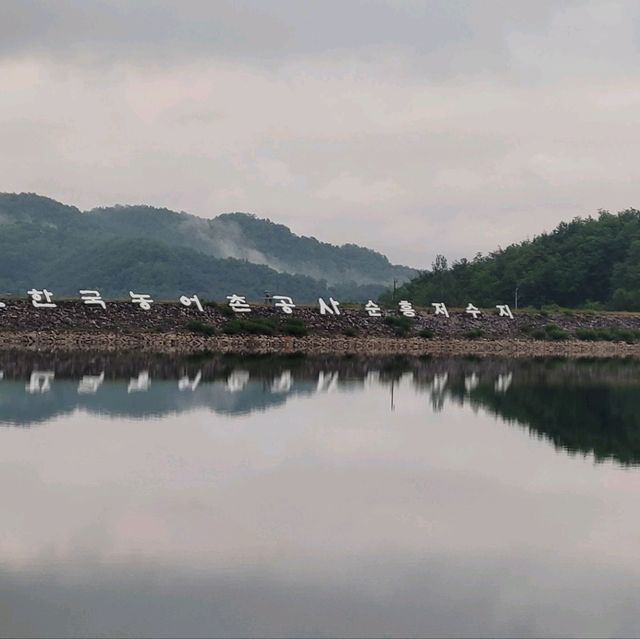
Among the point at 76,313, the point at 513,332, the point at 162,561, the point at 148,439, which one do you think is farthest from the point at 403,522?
the point at 513,332

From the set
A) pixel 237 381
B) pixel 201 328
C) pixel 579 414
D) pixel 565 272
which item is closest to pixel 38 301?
pixel 201 328

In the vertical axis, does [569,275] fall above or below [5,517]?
above

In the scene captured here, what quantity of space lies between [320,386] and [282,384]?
3.57 feet

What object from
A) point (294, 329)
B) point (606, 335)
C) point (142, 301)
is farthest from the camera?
point (606, 335)

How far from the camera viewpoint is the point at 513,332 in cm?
6638

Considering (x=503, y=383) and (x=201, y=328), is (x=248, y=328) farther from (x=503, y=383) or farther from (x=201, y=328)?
(x=503, y=383)

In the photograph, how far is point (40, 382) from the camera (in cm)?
3359

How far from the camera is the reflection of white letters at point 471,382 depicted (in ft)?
119

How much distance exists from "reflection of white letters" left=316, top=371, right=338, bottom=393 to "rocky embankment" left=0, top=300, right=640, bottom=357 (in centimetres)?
1498

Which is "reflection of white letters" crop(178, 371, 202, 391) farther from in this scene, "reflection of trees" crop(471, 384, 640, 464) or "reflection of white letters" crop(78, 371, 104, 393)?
"reflection of trees" crop(471, 384, 640, 464)

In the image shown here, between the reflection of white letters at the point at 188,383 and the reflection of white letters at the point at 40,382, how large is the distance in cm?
343

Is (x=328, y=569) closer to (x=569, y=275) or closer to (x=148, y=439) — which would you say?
(x=148, y=439)

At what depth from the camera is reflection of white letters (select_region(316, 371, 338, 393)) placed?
34.6 m

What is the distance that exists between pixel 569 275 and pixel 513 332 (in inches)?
1063
